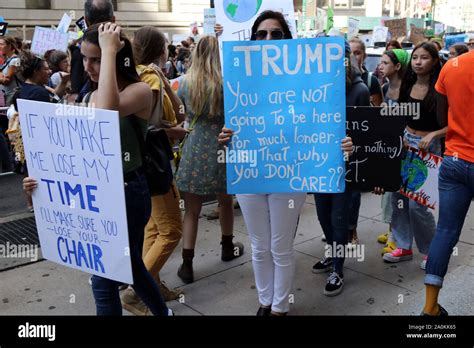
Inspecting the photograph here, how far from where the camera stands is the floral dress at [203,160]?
386 cm

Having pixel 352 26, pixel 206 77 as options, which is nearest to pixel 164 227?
pixel 206 77

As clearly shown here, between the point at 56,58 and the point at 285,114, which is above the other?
the point at 56,58

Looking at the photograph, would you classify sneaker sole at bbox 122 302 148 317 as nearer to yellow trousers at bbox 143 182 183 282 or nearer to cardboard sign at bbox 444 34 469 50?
yellow trousers at bbox 143 182 183 282

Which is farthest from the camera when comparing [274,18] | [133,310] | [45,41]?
[45,41]

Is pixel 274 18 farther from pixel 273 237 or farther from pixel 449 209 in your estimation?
pixel 449 209

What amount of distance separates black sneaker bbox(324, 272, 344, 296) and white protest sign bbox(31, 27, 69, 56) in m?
6.82

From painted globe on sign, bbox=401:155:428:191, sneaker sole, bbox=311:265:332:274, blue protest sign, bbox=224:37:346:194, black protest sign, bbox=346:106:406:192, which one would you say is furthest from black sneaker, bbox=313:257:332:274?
blue protest sign, bbox=224:37:346:194

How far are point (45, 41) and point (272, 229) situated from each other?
280 inches

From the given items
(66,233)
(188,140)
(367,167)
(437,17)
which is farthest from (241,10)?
(437,17)

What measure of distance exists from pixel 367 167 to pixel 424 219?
0.73 m

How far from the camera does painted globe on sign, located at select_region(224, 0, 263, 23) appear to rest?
4367 mm

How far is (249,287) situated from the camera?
3938 millimetres

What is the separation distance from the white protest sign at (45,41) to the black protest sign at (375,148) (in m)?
6.57

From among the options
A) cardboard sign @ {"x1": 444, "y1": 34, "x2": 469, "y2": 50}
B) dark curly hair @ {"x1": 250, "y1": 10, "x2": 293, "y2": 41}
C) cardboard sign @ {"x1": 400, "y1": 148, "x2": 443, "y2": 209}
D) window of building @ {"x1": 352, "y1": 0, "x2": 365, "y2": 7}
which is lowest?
cardboard sign @ {"x1": 400, "y1": 148, "x2": 443, "y2": 209}
